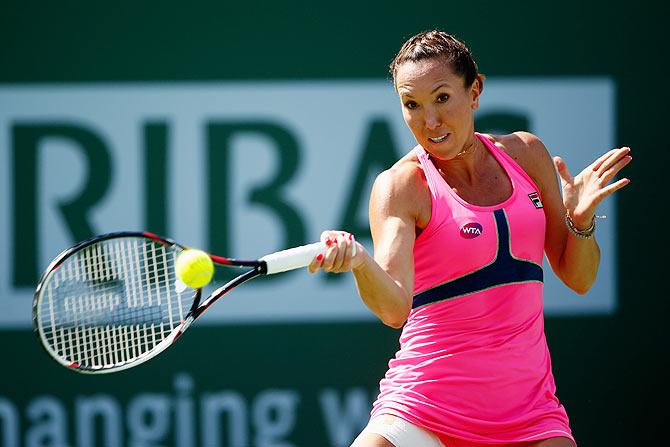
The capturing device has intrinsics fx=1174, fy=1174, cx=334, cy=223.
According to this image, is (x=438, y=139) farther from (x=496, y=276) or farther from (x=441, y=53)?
(x=496, y=276)

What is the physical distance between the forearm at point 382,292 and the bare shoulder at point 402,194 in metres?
0.20

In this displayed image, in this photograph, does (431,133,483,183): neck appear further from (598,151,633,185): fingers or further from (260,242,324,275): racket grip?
(260,242,324,275): racket grip

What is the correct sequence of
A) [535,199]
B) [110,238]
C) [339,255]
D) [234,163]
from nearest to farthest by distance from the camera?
[339,255] → [110,238] → [535,199] → [234,163]

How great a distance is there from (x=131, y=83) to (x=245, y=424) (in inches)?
57.1

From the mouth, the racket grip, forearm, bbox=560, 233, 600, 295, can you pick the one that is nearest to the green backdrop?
forearm, bbox=560, 233, 600, 295

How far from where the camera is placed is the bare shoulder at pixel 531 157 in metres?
3.03

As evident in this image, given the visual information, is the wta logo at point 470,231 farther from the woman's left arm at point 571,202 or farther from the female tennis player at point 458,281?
the woman's left arm at point 571,202

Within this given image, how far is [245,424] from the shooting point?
469 centimetres

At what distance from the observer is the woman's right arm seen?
8.45 ft

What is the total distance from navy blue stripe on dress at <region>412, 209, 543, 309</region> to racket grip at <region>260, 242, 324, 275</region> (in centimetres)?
40

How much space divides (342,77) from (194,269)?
2.33 meters

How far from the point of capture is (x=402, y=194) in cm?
281

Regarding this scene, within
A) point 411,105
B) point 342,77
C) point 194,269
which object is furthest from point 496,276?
point 342,77

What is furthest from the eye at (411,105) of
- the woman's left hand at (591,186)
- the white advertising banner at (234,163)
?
the white advertising banner at (234,163)
